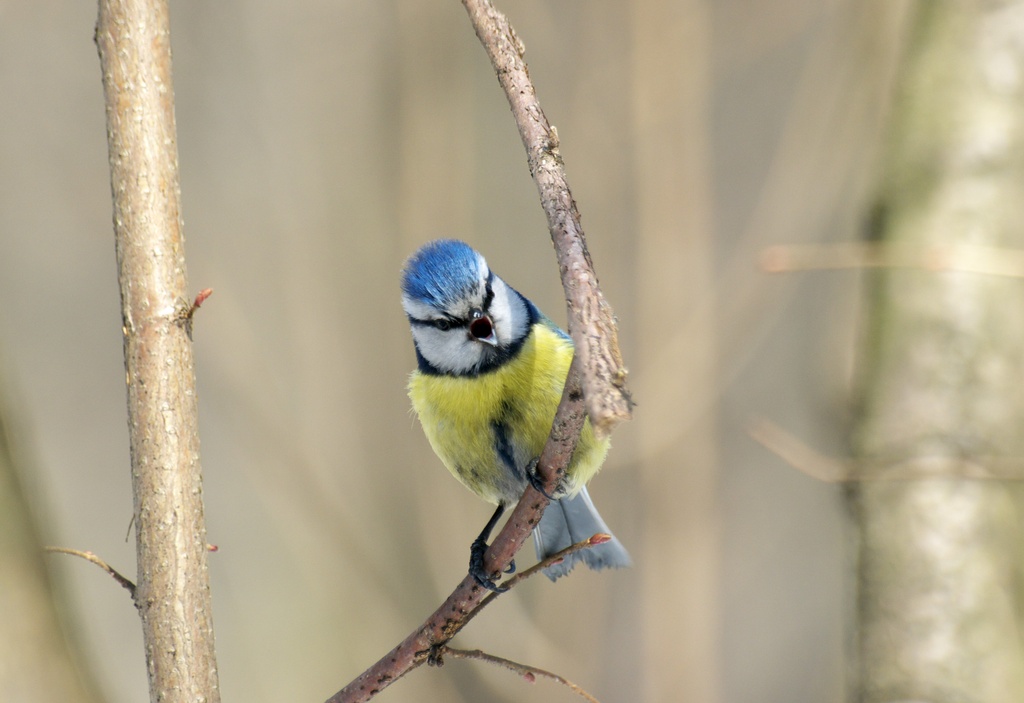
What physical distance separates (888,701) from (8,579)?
2.22 metres

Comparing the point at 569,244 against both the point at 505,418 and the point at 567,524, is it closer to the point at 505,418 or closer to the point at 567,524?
the point at 505,418

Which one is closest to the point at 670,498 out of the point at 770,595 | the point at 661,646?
the point at 661,646

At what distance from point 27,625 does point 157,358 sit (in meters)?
1.19

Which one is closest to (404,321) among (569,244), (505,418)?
(505,418)

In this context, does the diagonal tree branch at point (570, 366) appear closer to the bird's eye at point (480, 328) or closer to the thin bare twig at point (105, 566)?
the thin bare twig at point (105, 566)

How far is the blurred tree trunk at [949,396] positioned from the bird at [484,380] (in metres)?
1.00

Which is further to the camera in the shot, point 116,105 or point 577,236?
point 116,105

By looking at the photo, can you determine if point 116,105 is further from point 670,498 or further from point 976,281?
point 670,498

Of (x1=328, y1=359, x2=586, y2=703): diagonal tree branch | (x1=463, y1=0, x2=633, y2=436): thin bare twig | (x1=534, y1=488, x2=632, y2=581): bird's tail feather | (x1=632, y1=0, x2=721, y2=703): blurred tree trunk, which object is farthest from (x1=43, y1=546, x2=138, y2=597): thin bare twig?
(x1=632, y1=0, x2=721, y2=703): blurred tree trunk

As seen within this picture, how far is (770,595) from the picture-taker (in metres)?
4.68

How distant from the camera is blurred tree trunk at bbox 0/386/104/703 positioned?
79.0 inches

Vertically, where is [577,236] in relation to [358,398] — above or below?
below

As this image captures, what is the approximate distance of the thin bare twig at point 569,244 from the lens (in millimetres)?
835

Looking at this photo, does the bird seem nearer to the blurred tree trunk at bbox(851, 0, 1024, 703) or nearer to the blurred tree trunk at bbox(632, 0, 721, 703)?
the blurred tree trunk at bbox(851, 0, 1024, 703)
